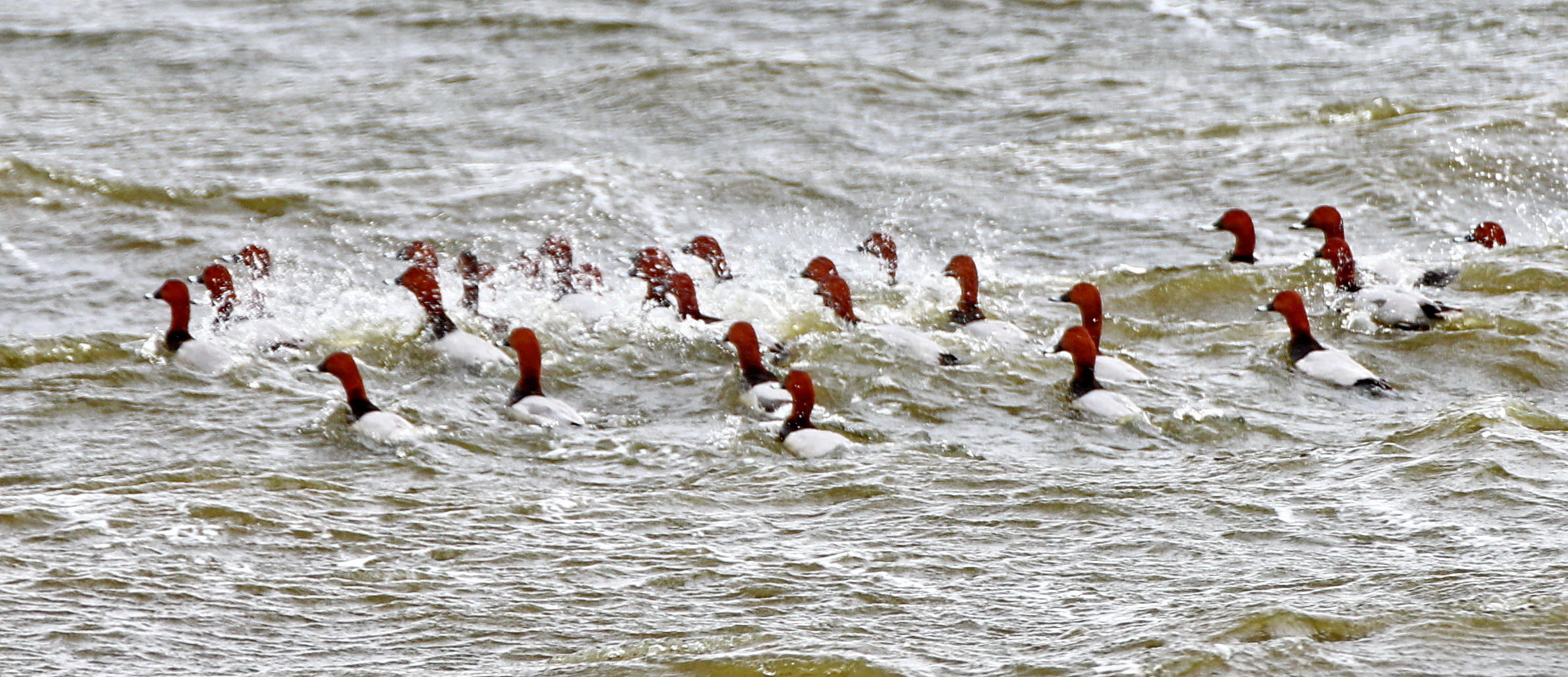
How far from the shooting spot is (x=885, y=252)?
41.7 ft

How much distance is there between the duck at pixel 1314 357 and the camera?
400 inches

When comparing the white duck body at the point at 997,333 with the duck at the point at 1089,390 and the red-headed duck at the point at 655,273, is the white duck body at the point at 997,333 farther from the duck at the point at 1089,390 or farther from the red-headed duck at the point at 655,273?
the red-headed duck at the point at 655,273

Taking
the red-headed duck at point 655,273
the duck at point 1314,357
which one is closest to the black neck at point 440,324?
the red-headed duck at point 655,273

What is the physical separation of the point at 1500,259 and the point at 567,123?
9.27 meters

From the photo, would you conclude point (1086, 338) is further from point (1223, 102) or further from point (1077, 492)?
point (1223, 102)

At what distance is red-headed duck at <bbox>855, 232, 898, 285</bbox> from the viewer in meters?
12.7

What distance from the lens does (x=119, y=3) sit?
2250 cm

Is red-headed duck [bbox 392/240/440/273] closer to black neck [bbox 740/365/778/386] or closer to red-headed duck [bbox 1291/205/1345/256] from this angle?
black neck [bbox 740/365/778/386]

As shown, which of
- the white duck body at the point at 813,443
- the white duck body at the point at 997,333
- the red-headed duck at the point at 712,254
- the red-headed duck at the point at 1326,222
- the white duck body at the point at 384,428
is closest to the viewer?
the white duck body at the point at 813,443

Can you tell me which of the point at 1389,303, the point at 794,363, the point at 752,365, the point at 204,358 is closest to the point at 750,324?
the point at 794,363

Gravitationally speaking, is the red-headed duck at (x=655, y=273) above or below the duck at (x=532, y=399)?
above

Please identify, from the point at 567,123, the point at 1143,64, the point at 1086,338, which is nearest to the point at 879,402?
the point at 1086,338

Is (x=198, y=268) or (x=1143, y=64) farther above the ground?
(x=1143, y=64)

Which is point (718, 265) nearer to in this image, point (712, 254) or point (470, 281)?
point (712, 254)
